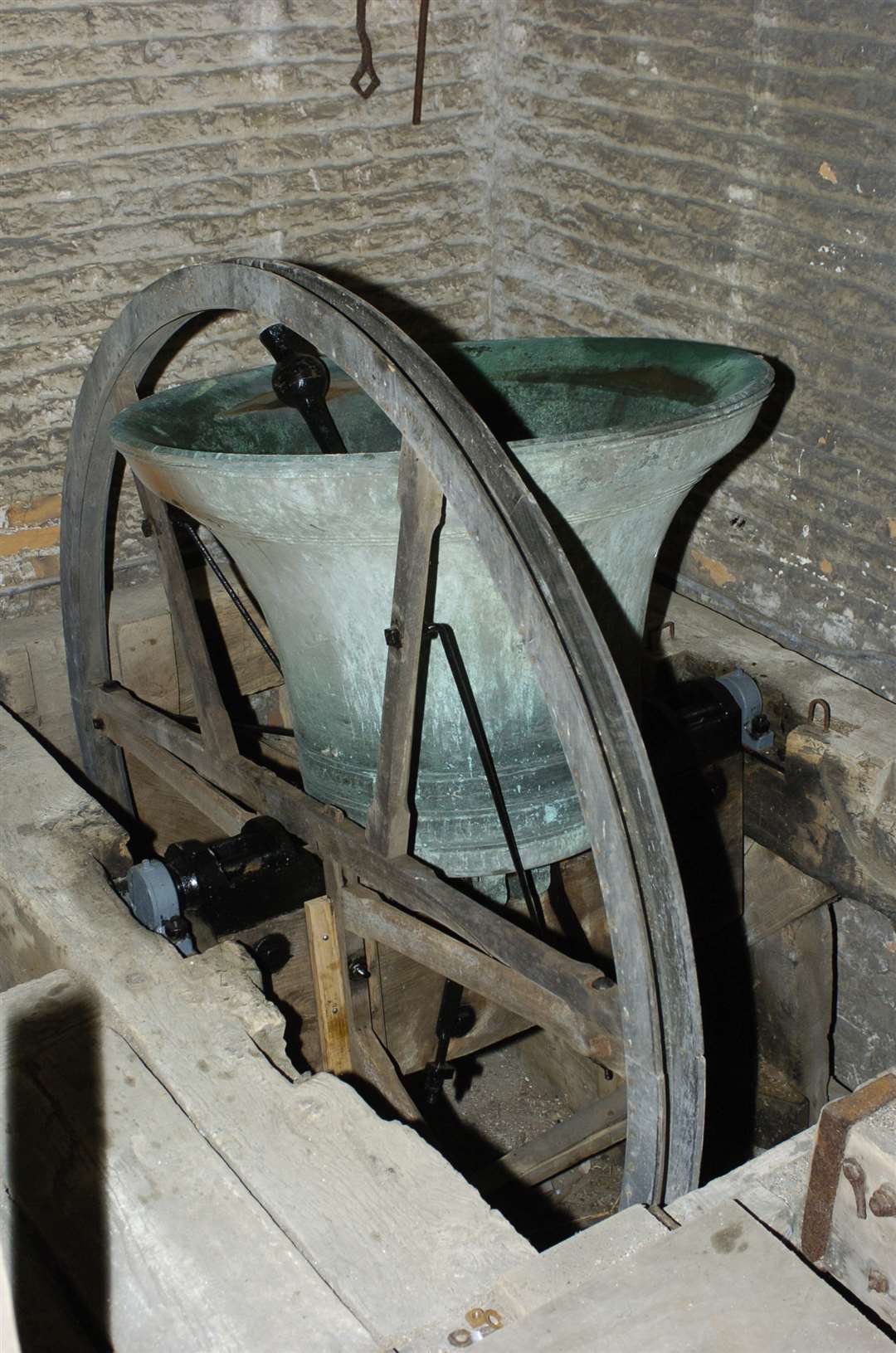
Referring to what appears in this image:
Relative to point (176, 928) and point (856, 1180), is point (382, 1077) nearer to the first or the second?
point (176, 928)

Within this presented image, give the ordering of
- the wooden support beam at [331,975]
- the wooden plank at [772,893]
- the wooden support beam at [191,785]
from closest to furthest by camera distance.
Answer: the wooden support beam at [331,975] → the wooden support beam at [191,785] → the wooden plank at [772,893]

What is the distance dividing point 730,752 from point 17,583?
180 centimetres

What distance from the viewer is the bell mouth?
7.96ft

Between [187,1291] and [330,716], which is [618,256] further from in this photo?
[187,1291]

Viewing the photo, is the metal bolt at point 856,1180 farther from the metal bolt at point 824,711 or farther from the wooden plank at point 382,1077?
the metal bolt at point 824,711

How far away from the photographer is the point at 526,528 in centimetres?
172

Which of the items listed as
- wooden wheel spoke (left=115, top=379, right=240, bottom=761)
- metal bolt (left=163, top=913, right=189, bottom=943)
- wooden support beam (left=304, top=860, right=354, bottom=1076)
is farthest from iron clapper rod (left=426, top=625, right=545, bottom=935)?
wooden wheel spoke (left=115, top=379, right=240, bottom=761)

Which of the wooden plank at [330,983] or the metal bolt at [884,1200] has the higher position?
the metal bolt at [884,1200]

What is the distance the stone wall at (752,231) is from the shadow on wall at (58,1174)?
186 centimetres

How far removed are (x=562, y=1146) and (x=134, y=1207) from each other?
1109 mm

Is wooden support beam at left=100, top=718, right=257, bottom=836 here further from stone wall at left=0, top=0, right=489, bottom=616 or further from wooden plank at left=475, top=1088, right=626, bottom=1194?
Answer: wooden plank at left=475, top=1088, right=626, bottom=1194

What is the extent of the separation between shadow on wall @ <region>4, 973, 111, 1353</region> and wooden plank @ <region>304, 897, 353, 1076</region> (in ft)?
1.43

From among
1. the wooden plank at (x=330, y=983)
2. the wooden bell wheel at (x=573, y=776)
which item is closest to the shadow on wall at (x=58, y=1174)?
the wooden plank at (x=330, y=983)

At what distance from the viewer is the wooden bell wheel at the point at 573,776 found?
5.61 ft
